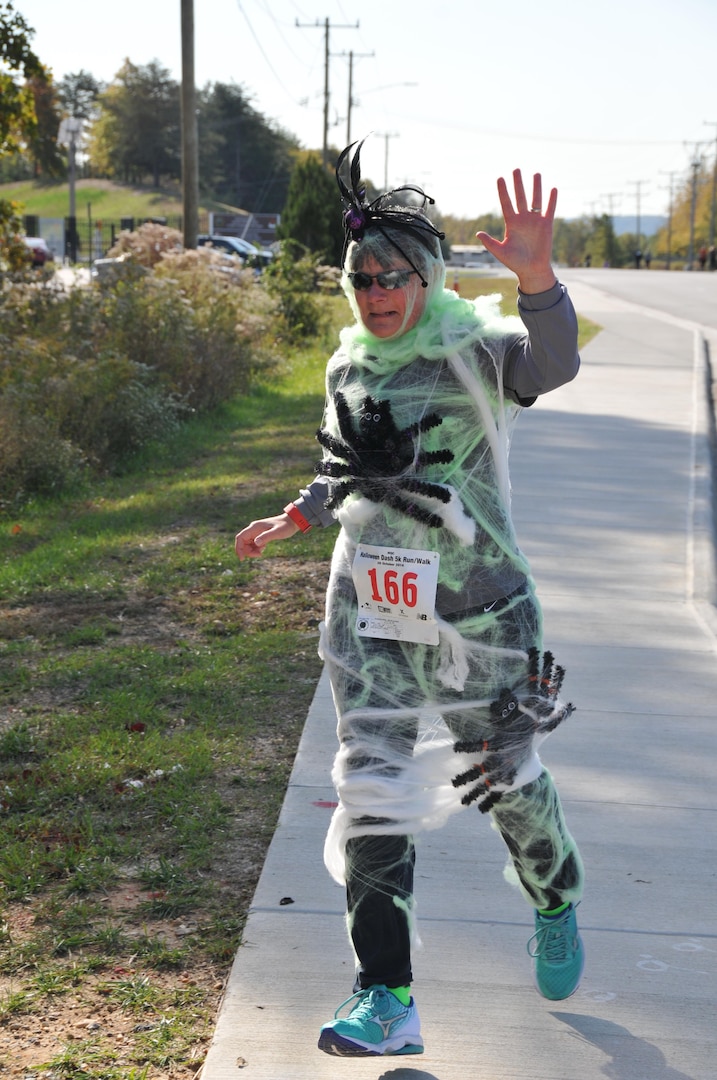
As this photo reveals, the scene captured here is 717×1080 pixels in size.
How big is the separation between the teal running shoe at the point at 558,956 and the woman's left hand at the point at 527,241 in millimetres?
1430

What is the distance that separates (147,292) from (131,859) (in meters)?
9.90

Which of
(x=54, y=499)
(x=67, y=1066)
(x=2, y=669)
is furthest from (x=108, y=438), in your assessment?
(x=67, y=1066)

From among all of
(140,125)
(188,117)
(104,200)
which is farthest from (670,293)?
(140,125)

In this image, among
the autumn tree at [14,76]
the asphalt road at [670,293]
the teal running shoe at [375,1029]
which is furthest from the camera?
the asphalt road at [670,293]

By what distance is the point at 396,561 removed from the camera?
266 centimetres

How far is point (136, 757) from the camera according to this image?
4.36 m

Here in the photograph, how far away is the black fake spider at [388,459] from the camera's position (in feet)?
8.76

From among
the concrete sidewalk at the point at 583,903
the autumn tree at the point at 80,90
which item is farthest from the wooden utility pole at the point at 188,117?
the autumn tree at the point at 80,90

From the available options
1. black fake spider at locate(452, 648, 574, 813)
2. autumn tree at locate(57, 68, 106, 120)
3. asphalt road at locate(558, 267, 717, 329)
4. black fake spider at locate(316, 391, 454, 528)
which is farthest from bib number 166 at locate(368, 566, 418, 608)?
autumn tree at locate(57, 68, 106, 120)

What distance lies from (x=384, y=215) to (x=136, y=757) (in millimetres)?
2348

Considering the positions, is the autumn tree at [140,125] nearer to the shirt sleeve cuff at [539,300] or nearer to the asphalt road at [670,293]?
the asphalt road at [670,293]

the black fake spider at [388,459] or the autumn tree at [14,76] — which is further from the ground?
the autumn tree at [14,76]

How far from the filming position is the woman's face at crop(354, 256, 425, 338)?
8.73 ft

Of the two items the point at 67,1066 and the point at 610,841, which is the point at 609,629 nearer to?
the point at 610,841
